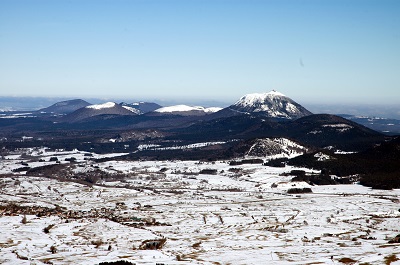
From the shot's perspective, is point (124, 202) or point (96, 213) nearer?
point (96, 213)

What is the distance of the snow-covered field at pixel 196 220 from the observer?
191 ft

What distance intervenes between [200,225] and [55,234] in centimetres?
2449

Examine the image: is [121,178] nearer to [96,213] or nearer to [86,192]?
[86,192]

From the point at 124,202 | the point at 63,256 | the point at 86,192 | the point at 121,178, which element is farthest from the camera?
the point at 121,178

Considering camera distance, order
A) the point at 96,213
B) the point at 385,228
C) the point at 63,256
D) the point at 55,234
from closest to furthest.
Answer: the point at 63,256 → the point at 55,234 → the point at 385,228 → the point at 96,213

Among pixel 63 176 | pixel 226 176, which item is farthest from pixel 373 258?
pixel 63 176

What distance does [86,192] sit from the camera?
13288 cm

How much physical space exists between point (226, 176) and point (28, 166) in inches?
3217

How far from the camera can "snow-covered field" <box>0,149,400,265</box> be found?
58250mm

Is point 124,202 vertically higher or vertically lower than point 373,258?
lower

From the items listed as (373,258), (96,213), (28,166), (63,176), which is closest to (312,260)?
(373,258)

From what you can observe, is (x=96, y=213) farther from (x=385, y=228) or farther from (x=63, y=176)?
(x=63, y=176)

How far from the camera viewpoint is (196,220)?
3541 inches

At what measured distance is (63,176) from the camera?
6614 inches
